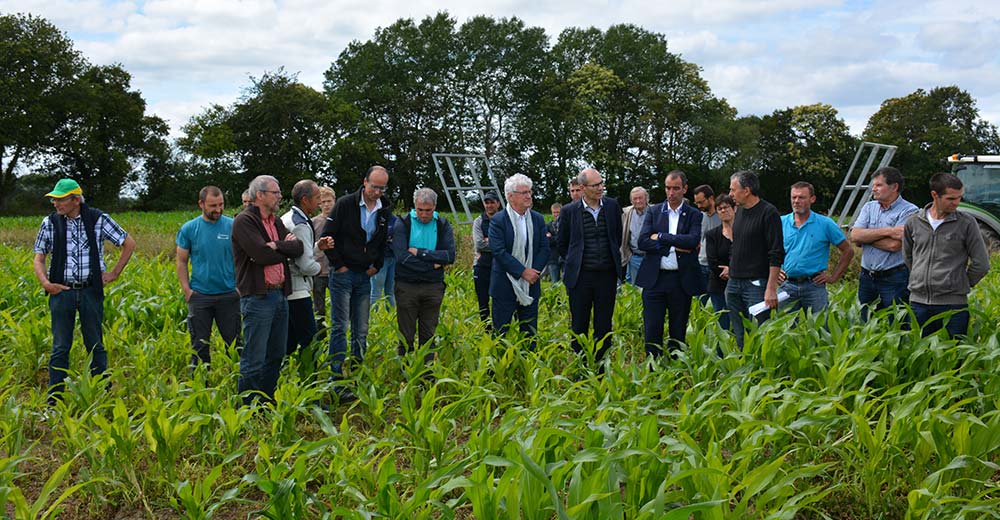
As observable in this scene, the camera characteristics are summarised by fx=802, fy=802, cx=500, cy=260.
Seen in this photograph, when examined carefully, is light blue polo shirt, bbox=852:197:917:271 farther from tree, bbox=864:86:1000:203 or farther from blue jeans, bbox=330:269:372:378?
tree, bbox=864:86:1000:203

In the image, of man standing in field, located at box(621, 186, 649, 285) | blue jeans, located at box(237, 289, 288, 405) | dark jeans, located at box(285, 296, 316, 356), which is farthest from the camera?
man standing in field, located at box(621, 186, 649, 285)

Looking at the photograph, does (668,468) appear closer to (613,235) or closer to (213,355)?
(613,235)

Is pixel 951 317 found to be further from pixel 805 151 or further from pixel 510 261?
pixel 805 151

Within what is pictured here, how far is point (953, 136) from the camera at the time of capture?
1785 inches

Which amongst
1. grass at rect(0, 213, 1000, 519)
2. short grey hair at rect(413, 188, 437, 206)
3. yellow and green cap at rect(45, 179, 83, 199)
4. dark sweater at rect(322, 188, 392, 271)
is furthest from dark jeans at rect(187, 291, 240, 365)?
short grey hair at rect(413, 188, 437, 206)

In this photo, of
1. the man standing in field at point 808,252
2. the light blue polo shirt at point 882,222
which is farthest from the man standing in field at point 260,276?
the light blue polo shirt at point 882,222

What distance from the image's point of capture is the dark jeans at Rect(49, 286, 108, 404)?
5.66m

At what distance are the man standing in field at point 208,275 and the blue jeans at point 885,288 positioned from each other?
491 cm

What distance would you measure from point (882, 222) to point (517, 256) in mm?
2822

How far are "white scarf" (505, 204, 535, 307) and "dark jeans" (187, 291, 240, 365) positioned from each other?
221 centimetres

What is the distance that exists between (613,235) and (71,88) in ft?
144

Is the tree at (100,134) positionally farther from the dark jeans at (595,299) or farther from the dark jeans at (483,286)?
the dark jeans at (595,299)

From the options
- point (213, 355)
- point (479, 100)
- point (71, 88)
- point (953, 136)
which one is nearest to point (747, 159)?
point (953, 136)

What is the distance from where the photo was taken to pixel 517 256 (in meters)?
6.50
